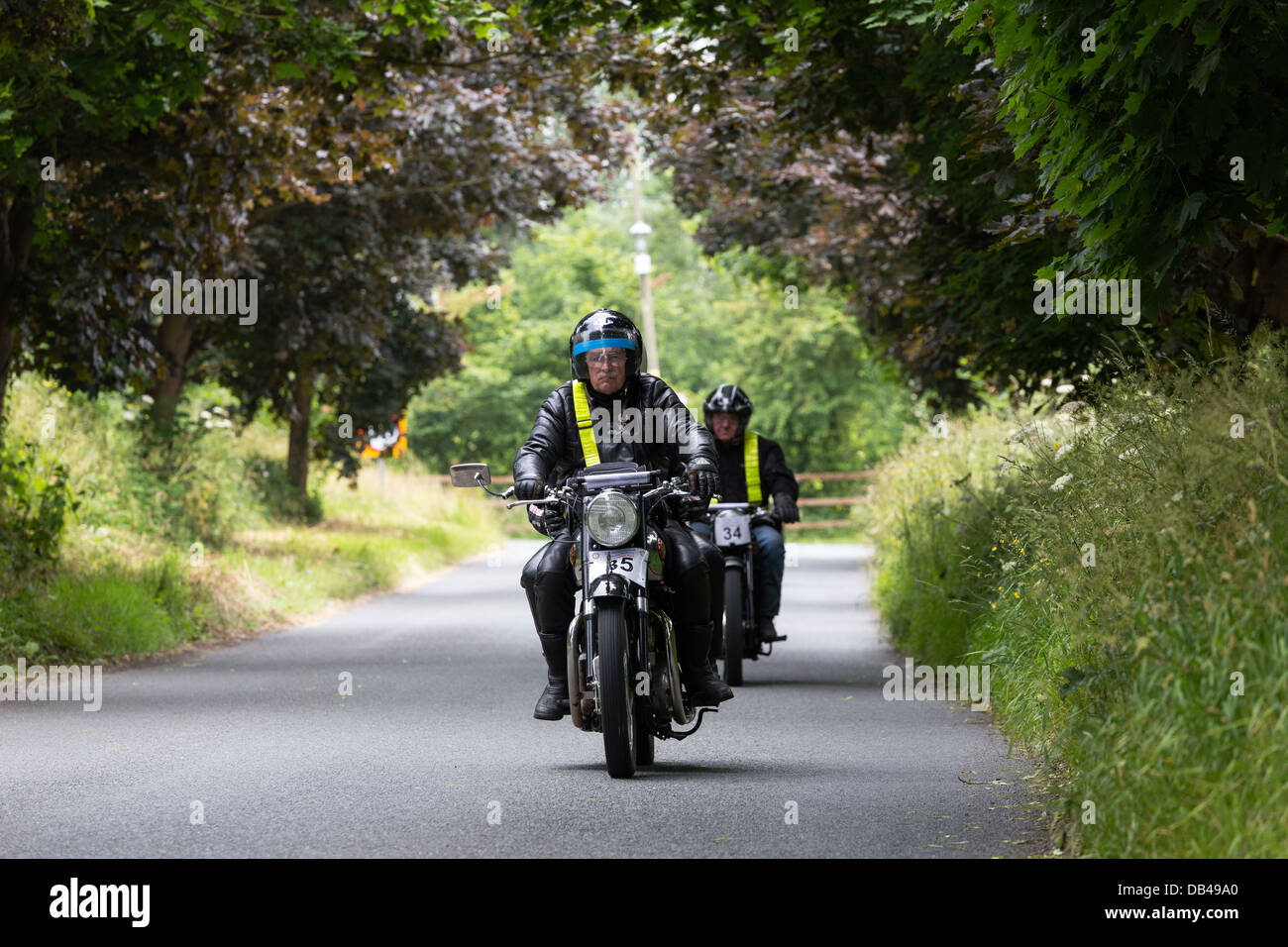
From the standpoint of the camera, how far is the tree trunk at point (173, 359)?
22.7m

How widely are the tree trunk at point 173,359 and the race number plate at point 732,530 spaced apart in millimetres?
10535

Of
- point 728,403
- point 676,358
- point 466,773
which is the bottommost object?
point 466,773

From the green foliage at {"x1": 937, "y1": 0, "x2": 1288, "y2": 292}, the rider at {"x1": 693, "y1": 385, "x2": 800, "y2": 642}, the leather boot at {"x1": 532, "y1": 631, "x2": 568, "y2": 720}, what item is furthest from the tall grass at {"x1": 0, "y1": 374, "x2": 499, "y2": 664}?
the green foliage at {"x1": 937, "y1": 0, "x2": 1288, "y2": 292}

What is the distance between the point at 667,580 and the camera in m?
8.96

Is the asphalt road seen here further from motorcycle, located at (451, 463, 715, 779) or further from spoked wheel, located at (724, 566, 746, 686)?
motorcycle, located at (451, 463, 715, 779)

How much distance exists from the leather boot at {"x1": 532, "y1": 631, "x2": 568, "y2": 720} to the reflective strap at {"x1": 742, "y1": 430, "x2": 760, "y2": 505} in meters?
5.26

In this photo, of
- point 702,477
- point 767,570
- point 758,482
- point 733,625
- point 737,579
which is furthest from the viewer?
point 758,482

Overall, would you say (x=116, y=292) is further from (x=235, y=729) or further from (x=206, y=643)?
(x=235, y=729)

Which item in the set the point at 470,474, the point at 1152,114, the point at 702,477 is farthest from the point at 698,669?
the point at 1152,114

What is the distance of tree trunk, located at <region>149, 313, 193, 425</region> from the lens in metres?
22.7

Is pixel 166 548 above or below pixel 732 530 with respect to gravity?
below

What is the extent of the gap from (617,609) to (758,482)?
5.91 metres

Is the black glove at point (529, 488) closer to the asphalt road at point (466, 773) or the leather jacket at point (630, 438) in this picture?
the leather jacket at point (630, 438)

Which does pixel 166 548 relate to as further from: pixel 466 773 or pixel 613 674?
pixel 613 674
